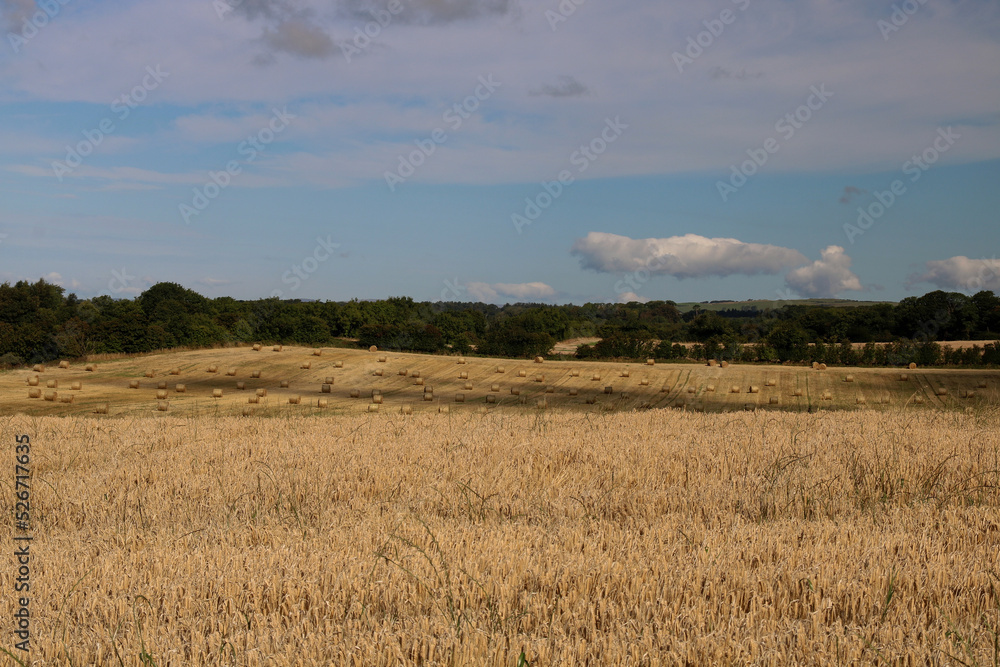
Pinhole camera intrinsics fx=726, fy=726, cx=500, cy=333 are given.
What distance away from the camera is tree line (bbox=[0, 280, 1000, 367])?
183ft

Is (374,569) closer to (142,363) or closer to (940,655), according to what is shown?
(940,655)

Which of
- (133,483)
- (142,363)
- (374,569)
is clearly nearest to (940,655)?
(374,569)

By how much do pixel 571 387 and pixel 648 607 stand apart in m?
32.2

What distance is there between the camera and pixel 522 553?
576 cm

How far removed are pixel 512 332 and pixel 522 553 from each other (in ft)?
266

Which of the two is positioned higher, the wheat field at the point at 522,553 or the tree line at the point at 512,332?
the tree line at the point at 512,332

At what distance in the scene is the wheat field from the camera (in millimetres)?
4312

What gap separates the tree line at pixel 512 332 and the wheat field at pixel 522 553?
43.8 metres

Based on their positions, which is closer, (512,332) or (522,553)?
(522,553)

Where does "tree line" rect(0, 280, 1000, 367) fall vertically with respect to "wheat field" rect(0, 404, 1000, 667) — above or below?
above

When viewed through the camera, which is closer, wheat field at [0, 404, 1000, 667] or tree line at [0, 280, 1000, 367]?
wheat field at [0, 404, 1000, 667]

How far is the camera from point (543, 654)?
4039mm

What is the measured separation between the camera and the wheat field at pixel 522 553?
431 cm

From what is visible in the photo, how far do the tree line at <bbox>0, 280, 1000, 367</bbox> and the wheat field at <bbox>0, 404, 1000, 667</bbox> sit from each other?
43.8 meters
